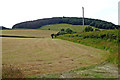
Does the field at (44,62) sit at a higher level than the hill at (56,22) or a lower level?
lower

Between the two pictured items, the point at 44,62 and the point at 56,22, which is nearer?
the point at 44,62

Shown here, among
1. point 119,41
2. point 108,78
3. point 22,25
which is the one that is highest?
point 22,25

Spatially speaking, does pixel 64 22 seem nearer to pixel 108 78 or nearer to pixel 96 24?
pixel 96 24

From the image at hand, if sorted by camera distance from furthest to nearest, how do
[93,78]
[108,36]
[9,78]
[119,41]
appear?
[108,36], [119,41], [93,78], [9,78]

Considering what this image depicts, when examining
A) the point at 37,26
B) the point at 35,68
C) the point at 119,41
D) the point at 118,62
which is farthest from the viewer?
the point at 37,26

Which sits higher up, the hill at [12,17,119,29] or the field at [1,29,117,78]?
the hill at [12,17,119,29]

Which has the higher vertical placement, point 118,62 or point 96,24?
point 96,24

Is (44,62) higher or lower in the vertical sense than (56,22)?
lower

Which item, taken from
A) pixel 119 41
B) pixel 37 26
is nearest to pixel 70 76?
pixel 119 41

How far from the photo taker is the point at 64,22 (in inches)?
4031

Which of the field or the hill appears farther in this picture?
the hill

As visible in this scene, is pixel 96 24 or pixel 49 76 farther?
pixel 96 24

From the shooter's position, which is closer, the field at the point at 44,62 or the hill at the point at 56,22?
the field at the point at 44,62

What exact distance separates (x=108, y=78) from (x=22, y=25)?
82.2 meters
